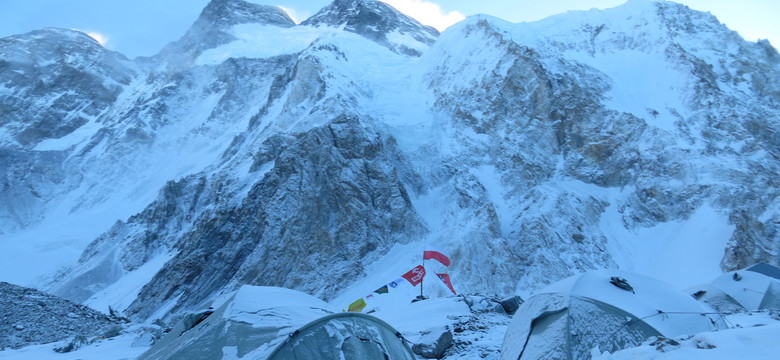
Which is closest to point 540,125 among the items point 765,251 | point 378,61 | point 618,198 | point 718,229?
point 618,198

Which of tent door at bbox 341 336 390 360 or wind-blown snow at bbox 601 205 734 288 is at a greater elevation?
tent door at bbox 341 336 390 360

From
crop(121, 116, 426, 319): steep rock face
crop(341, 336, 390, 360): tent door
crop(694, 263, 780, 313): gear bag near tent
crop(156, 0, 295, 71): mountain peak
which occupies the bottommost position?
crop(121, 116, 426, 319): steep rock face

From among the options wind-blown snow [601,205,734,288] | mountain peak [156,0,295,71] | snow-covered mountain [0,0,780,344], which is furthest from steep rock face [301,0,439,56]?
wind-blown snow [601,205,734,288]

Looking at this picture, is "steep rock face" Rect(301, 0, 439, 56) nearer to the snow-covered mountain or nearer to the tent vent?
the snow-covered mountain

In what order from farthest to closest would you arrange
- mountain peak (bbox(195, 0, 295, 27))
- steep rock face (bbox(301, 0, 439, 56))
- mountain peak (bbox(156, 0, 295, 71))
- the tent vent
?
1. mountain peak (bbox(195, 0, 295, 27))
2. mountain peak (bbox(156, 0, 295, 71))
3. steep rock face (bbox(301, 0, 439, 56))
4. the tent vent

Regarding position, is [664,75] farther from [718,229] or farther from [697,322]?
[697,322]

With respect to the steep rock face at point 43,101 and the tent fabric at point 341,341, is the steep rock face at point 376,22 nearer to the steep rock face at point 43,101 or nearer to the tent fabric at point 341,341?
the steep rock face at point 43,101

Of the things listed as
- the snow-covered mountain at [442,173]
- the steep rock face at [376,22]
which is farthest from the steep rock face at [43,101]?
the steep rock face at [376,22]
